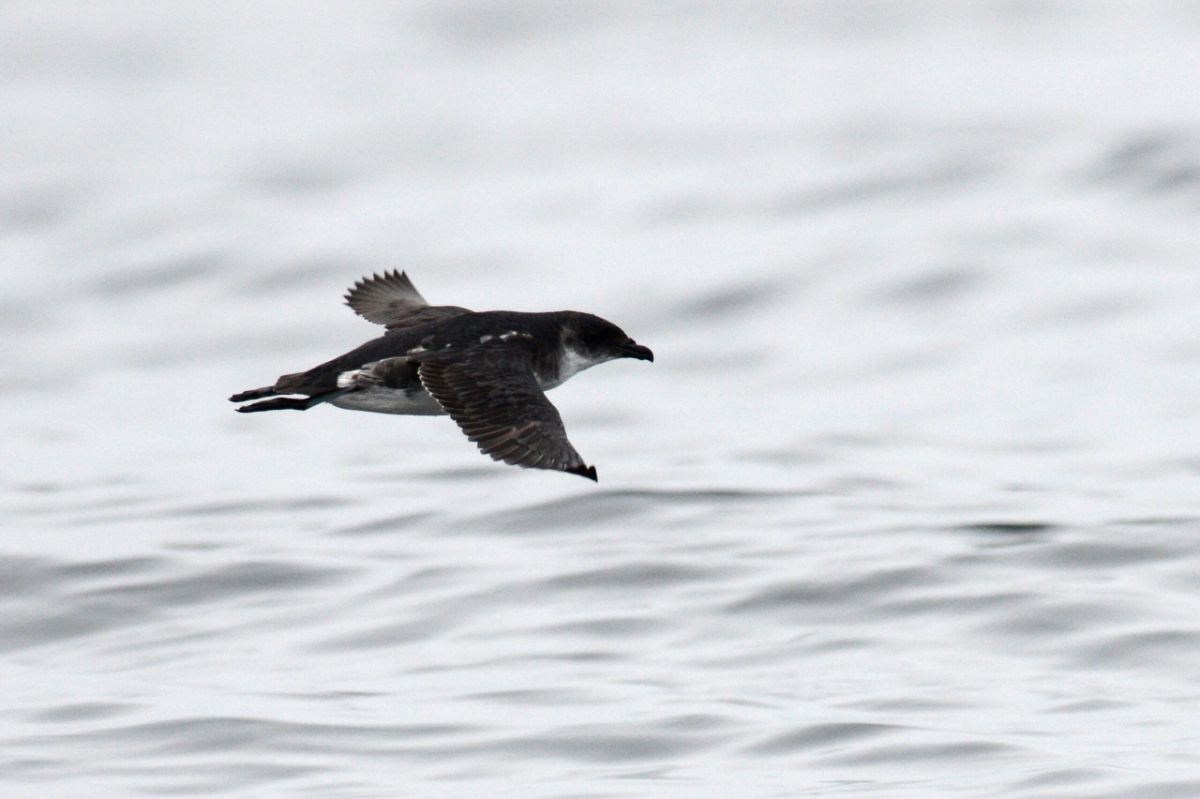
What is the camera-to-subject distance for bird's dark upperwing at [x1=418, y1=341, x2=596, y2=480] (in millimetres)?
9883

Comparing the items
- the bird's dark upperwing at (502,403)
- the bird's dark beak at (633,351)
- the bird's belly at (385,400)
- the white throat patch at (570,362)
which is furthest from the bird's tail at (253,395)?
the bird's dark beak at (633,351)

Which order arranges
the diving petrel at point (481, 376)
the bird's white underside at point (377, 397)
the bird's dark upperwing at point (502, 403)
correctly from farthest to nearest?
the bird's white underside at point (377, 397)
the diving petrel at point (481, 376)
the bird's dark upperwing at point (502, 403)

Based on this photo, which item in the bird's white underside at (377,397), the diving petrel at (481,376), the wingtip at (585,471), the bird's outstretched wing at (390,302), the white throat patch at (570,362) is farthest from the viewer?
the bird's outstretched wing at (390,302)

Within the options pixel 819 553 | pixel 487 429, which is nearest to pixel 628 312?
pixel 819 553

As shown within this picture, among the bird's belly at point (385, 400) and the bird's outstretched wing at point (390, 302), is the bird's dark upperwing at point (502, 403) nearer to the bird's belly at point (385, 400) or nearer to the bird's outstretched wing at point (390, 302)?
the bird's belly at point (385, 400)

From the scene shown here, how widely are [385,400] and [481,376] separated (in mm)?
535

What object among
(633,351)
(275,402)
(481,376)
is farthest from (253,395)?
A: (633,351)

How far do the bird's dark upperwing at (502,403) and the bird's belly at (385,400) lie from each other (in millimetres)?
173

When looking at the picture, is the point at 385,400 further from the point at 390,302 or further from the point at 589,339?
the point at 390,302

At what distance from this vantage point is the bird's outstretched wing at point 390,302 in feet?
41.3

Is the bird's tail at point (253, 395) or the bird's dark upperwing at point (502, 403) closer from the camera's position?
the bird's dark upperwing at point (502, 403)

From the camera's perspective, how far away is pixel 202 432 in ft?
79.2

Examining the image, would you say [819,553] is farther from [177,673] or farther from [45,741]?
[45,741]

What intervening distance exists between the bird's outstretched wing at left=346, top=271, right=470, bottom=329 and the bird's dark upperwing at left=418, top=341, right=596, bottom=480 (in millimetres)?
1455
